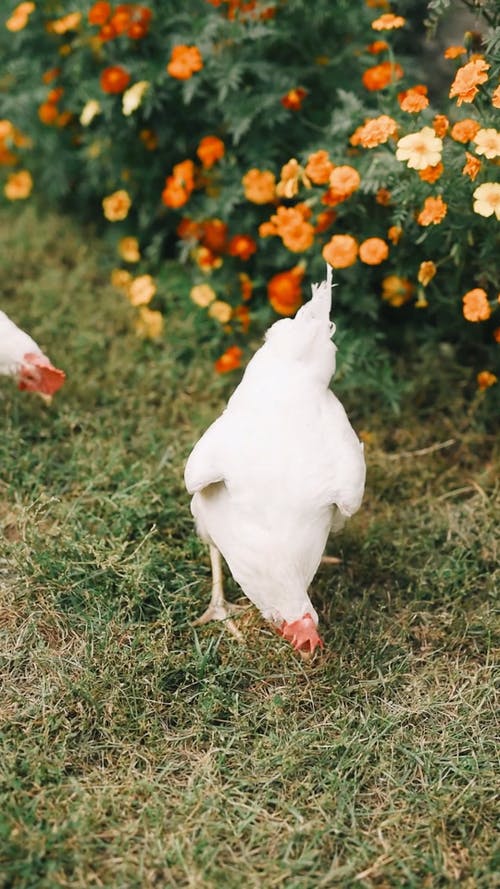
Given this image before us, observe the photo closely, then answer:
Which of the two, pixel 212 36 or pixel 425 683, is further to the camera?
pixel 212 36

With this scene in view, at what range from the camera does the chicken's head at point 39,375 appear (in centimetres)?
292

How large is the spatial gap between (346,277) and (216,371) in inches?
25.2

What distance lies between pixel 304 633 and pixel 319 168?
161 cm

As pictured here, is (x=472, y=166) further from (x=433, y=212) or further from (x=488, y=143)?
(x=433, y=212)

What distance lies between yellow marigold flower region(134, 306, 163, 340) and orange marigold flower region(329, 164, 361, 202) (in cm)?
104

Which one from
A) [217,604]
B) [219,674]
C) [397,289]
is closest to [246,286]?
[397,289]

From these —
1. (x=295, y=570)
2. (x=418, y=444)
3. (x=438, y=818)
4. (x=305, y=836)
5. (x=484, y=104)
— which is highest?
(x=484, y=104)

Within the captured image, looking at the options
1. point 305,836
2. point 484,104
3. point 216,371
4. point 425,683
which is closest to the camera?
point 305,836

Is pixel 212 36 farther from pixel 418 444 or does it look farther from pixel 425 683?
pixel 425 683

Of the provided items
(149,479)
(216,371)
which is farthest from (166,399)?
(149,479)

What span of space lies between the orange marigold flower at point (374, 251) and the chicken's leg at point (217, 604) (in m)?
1.11

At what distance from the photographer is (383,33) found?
10.7ft

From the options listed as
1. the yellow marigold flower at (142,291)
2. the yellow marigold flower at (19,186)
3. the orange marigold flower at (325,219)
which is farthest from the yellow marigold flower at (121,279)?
the orange marigold flower at (325,219)

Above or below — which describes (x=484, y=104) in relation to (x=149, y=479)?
above
